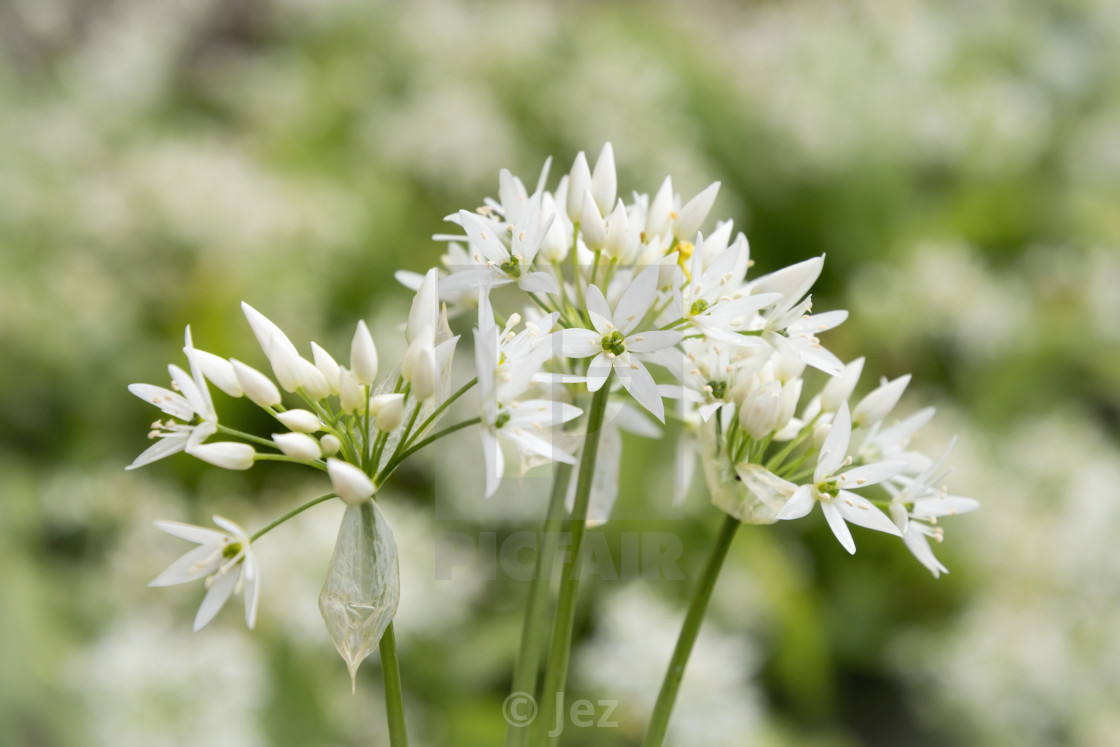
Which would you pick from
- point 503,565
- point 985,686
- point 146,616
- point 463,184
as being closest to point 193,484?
point 146,616

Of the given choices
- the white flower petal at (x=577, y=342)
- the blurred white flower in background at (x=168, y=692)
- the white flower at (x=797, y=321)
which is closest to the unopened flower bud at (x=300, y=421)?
the white flower petal at (x=577, y=342)

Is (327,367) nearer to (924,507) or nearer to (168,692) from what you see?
(924,507)

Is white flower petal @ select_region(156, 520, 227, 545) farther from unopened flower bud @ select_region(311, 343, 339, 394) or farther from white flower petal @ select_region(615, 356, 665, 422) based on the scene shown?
white flower petal @ select_region(615, 356, 665, 422)

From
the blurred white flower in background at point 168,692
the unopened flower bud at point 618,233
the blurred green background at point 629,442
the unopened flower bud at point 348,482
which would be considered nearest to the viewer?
the unopened flower bud at point 348,482

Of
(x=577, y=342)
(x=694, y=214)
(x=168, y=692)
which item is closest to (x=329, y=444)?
(x=577, y=342)

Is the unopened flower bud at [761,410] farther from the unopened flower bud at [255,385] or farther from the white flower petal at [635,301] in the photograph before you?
the unopened flower bud at [255,385]

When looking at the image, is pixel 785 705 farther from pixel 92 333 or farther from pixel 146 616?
pixel 92 333
